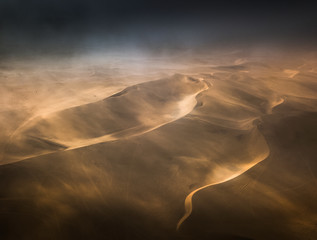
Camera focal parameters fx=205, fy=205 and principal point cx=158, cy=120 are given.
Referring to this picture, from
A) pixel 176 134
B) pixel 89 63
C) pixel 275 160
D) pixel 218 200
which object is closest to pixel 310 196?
pixel 275 160

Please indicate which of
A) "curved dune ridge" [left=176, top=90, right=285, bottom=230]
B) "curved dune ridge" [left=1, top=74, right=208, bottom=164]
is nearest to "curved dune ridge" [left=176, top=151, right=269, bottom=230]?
"curved dune ridge" [left=176, top=90, right=285, bottom=230]

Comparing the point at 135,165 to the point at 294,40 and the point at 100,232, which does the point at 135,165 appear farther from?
the point at 294,40

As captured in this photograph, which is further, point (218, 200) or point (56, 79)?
point (56, 79)

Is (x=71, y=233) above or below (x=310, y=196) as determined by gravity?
above

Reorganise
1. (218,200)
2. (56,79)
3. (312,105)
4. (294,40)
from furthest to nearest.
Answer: (294,40), (56,79), (312,105), (218,200)

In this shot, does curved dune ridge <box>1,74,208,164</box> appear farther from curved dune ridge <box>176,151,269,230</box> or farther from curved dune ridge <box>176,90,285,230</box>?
curved dune ridge <box>176,151,269,230</box>

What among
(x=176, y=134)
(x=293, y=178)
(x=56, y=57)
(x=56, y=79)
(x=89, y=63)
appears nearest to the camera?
(x=293, y=178)

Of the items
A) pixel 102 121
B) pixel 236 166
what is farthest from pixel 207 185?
pixel 102 121
